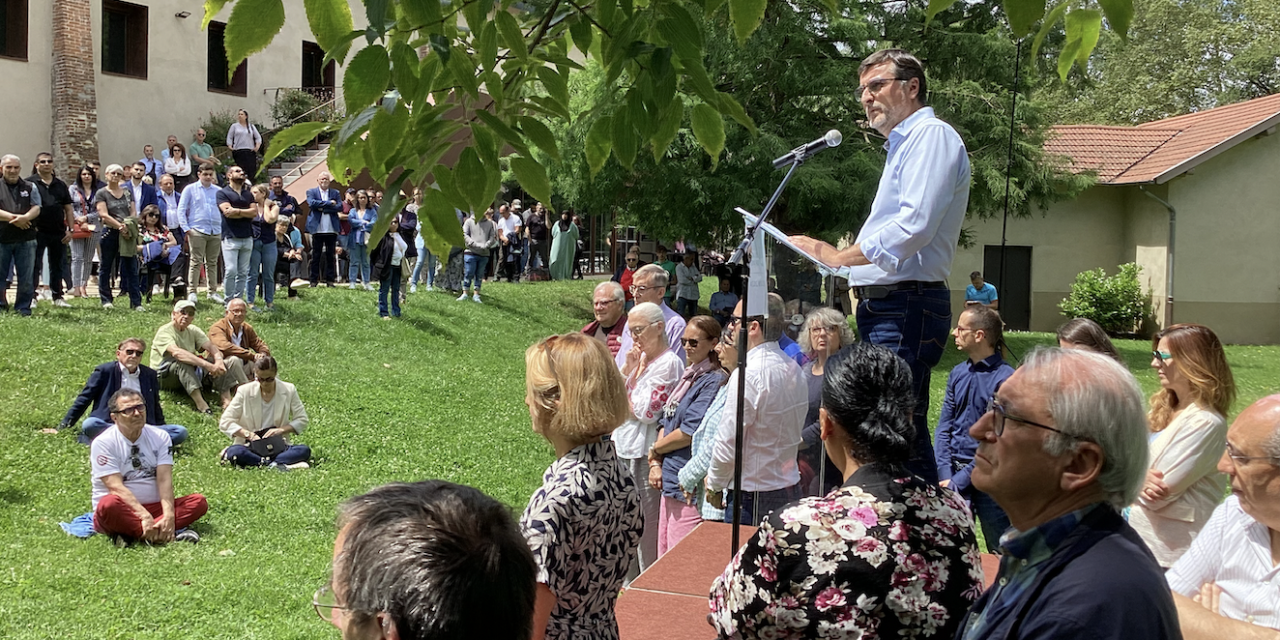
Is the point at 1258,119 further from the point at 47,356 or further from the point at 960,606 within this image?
the point at 960,606

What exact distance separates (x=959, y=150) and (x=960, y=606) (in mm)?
1573

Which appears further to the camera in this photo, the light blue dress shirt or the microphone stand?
the microphone stand

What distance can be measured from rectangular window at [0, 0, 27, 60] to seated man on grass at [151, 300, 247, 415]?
14.7 m

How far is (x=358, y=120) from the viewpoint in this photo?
2.40m

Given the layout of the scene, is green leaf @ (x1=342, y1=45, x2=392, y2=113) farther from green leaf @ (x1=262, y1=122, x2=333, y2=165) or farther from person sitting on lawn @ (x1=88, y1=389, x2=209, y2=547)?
person sitting on lawn @ (x1=88, y1=389, x2=209, y2=547)

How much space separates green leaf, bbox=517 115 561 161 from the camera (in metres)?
2.67

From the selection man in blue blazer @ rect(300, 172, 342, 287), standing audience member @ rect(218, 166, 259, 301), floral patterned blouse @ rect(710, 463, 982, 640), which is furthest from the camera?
man in blue blazer @ rect(300, 172, 342, 287)

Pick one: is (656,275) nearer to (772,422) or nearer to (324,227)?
(772,422)

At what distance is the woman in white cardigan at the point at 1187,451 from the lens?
4293 mm

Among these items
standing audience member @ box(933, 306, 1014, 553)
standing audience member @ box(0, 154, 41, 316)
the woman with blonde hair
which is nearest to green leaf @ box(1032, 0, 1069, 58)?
the woman with blonde hair

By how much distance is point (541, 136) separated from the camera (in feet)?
8.79

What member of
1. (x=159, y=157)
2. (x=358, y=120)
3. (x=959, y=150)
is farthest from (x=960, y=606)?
(x=159, y=157)

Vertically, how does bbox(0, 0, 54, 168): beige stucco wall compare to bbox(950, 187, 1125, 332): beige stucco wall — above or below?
above

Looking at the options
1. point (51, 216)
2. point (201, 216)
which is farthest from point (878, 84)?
point (201, 216)
